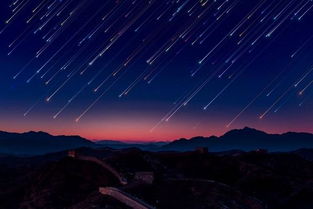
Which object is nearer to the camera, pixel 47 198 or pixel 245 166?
pixel 47 198

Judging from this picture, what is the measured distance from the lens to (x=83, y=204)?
71.3 m

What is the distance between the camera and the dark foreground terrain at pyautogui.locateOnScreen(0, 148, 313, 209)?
72812 millimetres

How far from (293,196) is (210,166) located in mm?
24877

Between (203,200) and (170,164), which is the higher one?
(170,164)

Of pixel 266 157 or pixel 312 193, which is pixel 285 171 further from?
pixel 312 193

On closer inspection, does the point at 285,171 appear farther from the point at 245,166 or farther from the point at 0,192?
the point at 0,192

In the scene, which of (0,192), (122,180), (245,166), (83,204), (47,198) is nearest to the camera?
(83,204)

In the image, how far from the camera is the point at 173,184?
78.1 metres

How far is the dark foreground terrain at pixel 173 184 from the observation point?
7281cm

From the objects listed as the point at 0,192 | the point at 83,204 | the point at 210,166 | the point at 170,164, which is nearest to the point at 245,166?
the point at 210,166

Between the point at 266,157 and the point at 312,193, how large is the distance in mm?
45323

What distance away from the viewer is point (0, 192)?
415ft

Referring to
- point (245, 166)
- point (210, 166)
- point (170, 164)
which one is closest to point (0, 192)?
point (170, 164)

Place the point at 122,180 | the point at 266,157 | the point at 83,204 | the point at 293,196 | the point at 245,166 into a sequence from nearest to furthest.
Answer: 1. the point at 83,204
2. the point at 122,180
3. the point at 293,196
4. the point at 245,166
5. the point at 266,157
